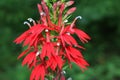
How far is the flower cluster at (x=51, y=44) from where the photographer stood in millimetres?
4680

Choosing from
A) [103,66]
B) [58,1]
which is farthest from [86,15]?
[58,1]

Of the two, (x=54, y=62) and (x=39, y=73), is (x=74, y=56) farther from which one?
(x=39, y=73)

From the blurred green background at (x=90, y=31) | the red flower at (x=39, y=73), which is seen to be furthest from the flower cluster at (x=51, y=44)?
the blurred green background at (x=90, y=31)

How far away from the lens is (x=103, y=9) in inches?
380

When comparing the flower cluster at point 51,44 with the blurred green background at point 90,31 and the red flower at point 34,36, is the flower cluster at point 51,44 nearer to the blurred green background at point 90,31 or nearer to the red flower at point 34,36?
the red flower at point 34,36

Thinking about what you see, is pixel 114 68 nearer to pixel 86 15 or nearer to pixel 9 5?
pixel 86 15

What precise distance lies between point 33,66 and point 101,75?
4.11 metres

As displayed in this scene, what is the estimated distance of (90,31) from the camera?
11.2 meters

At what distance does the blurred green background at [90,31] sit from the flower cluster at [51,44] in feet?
12.8

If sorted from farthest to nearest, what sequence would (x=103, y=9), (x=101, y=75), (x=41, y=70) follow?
(x=103, y=9), (x=101, y=75), (x=41, y=70)

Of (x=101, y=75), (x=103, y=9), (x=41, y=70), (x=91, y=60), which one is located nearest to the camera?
(x=41, y=70)

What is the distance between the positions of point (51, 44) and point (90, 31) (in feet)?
21.5

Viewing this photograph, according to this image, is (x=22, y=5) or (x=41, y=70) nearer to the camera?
(x=41, y=70)

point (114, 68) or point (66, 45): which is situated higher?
point (66, 45)
